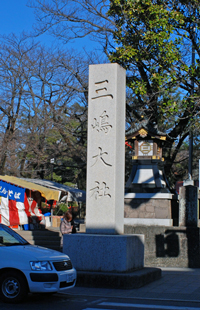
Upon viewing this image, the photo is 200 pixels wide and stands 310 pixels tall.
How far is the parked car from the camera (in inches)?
274

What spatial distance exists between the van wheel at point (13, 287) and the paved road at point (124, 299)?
0.51 feet

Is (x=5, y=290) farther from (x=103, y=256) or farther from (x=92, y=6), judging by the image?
(x=92, y=6)

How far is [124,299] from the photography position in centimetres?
745

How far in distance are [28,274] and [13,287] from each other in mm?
405

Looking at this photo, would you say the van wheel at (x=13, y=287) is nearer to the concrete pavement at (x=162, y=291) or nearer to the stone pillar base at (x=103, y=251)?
the concrete pavement at (x=162, y=291)

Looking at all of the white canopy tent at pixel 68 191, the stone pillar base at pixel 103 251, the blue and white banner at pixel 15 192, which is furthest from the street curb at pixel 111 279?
the white canopy tent at pixel 68 191

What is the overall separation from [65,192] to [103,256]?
1356 cm

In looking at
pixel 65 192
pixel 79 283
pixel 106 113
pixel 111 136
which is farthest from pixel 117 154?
pixel 65 192

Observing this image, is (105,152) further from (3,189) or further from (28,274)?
(3,189)

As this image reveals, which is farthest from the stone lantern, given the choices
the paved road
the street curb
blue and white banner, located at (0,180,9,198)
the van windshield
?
the van windshield

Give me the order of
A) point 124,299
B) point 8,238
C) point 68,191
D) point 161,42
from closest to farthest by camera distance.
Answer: point 124,299, point 8,238, point 161,42, point 68,191

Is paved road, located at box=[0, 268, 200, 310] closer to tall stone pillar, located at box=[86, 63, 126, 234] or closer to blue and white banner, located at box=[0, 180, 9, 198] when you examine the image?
tall stone pillar, located at box=[86, 63, 126, 234]

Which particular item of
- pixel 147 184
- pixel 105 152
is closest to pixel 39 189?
pixel 147 184

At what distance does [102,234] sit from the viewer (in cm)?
895
